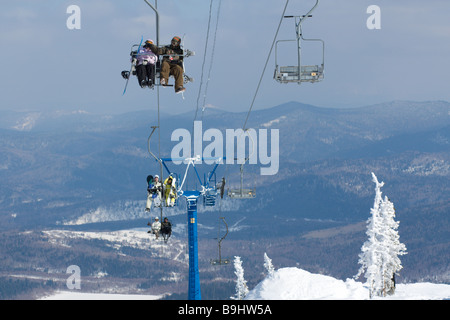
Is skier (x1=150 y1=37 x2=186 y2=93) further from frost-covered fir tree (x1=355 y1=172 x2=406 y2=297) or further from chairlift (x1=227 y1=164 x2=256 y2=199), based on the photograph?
frost-covered fir tree (x1=355 y1=172 x2=406 y2=297)

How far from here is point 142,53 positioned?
3728cm

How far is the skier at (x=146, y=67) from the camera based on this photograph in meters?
36.8

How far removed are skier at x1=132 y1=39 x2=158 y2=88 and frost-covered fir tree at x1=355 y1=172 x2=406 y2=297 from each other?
154ft

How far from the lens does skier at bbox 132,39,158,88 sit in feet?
121

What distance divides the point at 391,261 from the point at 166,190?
3837 centimetres

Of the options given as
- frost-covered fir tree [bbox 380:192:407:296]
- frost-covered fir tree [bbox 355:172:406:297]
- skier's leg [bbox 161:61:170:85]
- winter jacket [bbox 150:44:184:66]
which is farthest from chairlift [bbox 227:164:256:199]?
skier's leg [bbox 161:61:170:85]

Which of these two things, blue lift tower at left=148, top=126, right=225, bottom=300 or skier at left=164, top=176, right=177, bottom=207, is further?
blue lift tower at left=148, top=126, right=225, bottom=300

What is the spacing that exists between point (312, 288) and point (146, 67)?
5187 centimetres

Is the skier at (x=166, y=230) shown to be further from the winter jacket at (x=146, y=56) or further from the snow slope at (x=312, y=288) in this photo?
the snow slope at (x=312, y=288)

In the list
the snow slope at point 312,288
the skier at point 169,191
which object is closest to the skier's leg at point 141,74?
the skier at point 169,191

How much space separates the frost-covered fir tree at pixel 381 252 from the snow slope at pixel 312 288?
1424 mm

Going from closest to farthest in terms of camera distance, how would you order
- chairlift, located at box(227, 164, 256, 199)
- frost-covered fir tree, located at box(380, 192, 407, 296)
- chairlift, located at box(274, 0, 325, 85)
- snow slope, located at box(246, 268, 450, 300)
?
chairlift, located at box(274, 0, 325, 85) < chairlift, located at box(227, 164, 256, 199) < snow slope, located at box(246, 268, 450, 300) < frost-covered fir tree, located at box(380, 192, 407, 296)
